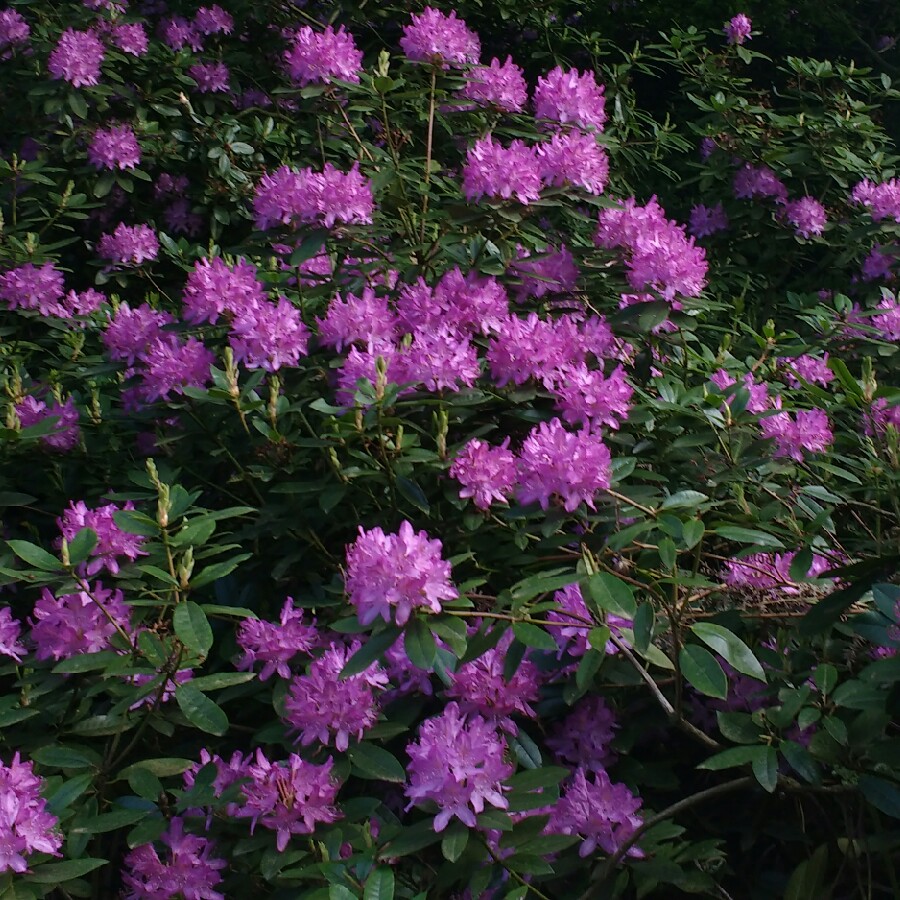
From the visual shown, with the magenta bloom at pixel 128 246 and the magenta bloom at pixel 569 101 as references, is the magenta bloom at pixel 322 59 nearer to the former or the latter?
the magenta bloom at pixel 569 101

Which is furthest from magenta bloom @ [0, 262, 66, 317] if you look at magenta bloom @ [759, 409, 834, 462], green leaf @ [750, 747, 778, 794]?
green leaf @ [750, 747, 778, 794]

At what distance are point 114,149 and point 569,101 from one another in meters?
1.90

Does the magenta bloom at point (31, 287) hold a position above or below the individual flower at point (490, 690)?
below

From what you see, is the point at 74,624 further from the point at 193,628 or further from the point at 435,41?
the point at 435,41

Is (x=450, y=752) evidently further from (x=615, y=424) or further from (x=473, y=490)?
(x=615, y=424)

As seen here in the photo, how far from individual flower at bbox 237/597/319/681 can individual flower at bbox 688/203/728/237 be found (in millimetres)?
2895

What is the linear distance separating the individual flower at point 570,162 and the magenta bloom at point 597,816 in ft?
4.05

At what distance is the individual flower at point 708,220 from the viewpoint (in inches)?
157

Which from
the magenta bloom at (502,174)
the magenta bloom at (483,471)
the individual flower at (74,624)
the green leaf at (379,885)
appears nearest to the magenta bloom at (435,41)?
the magenta bloom at (502,174)

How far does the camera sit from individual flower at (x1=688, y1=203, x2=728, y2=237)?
398 centimetres

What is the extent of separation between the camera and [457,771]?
133cm

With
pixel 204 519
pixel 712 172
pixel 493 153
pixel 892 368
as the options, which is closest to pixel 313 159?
pixel 712 172

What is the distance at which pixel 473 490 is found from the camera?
5.62ft

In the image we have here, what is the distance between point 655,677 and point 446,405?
0.60 meters
